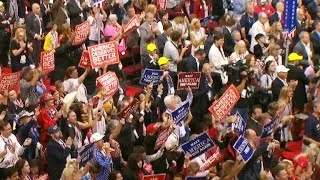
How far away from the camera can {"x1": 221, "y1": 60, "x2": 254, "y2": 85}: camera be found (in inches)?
633

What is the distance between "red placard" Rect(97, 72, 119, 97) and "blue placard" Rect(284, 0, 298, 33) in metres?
4.51

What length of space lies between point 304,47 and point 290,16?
2.12 feet

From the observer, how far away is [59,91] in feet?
48.2

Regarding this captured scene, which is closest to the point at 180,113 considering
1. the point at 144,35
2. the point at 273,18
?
the point at 144,35

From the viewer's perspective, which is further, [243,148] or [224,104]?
[224,104]

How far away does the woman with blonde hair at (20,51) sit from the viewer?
54.0ft

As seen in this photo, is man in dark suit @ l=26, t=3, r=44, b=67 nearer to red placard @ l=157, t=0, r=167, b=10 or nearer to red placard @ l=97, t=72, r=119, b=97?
red placard @ l=157, t=0, r=167, b=10

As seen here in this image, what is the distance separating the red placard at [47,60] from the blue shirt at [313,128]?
420 centimetres

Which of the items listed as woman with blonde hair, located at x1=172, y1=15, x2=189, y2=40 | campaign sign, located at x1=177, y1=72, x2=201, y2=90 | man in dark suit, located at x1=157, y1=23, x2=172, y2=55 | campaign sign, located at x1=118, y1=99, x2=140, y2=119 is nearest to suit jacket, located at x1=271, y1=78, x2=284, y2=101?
campaign sign, located at x1=177, y1=72, x2=201, y2=90

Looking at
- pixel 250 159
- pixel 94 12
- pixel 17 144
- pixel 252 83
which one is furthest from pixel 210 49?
pixel 17 144

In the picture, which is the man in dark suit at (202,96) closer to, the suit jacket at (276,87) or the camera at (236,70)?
the camera at (236,70)

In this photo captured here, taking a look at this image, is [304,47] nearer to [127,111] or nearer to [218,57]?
Result: [218,57]

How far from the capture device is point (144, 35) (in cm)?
1762

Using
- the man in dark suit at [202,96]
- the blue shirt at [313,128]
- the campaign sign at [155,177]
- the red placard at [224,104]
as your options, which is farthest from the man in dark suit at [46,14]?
the campaign sign at [155,177]
